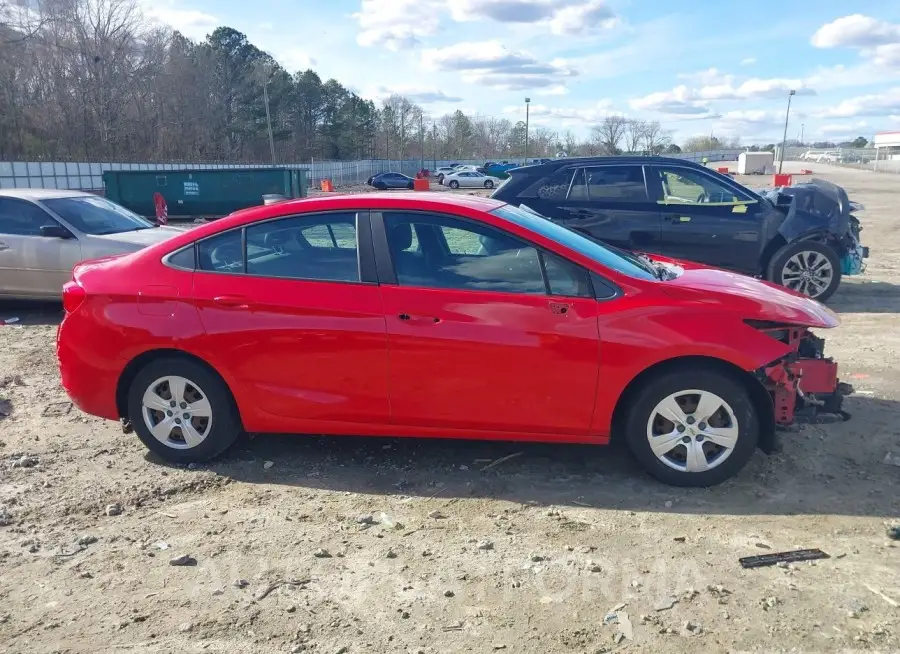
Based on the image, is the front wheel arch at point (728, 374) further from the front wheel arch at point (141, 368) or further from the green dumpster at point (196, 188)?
the green dumpster at point (196, 188)

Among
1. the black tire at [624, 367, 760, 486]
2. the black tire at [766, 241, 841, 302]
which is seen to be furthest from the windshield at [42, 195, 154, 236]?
the black tire at [766, 241, 841, 302]

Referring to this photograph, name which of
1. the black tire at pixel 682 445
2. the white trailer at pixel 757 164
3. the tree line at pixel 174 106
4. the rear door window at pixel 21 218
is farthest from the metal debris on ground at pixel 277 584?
the white trailer at pixel 757 164

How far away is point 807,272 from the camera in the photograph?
9.05 meters

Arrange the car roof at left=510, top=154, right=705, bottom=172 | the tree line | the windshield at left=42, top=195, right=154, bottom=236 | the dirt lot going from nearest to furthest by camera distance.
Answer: the dirt lot < the car roof at left=510, top=154, right=705, bottom=172 < the windshield at left=42, top=195, right=154, bottom=236 < the tree line

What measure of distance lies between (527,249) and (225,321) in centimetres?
186

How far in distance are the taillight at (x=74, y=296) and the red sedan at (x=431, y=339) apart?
0.04 feet

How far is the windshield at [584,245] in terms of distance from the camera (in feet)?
14.1

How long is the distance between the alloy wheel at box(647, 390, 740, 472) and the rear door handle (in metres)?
2.47

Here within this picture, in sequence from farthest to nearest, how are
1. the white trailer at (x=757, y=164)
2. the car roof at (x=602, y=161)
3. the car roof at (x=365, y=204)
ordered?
1. the white trailer at (x=757, y=164)
2. the car roof at (x=602, y=161)
3. the car roof at (x=365, y=204)

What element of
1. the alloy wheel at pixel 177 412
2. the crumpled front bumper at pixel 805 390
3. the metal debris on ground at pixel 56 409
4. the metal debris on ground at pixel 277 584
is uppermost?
the crumpled front bumper at pixel 805 390

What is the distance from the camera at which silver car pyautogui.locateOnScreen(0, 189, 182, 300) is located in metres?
8.80

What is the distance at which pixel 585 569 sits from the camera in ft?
11.1

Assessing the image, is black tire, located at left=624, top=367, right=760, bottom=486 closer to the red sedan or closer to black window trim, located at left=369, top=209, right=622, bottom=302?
the red sedan

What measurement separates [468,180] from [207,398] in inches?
1915
